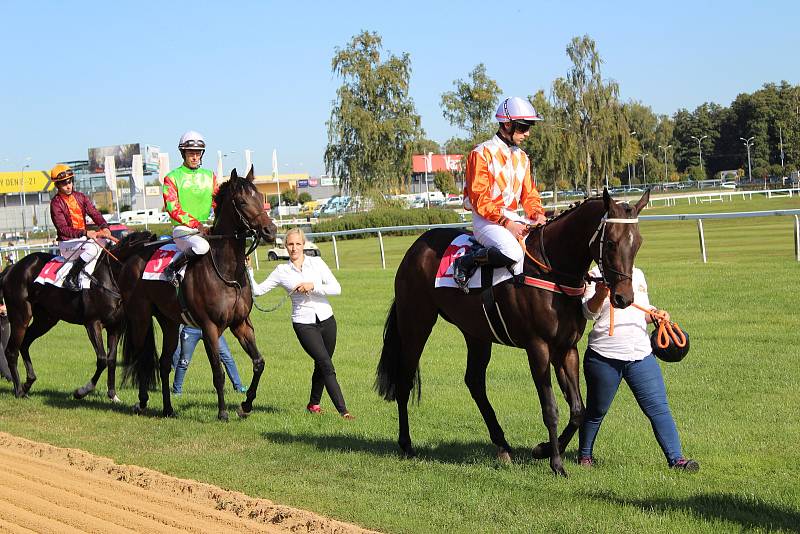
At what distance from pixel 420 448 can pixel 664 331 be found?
2230mm

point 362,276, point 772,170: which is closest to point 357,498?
point 362,276

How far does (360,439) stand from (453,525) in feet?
8.65

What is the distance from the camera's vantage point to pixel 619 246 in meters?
5.34

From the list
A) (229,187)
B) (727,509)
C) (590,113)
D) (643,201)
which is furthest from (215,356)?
(590,113)

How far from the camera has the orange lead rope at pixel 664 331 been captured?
18.6ft

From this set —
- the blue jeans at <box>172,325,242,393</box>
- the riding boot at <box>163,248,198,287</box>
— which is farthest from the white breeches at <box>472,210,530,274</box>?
the blue jeans at <box>172,325,242,393</box>

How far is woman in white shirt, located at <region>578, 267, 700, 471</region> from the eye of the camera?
5.73 m

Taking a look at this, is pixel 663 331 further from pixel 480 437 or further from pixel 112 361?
pixel 112 361

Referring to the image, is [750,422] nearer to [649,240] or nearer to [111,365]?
[111,365]

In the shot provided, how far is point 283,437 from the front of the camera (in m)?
7.68

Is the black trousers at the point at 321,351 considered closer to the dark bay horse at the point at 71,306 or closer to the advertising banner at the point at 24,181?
the dark bay horse at the point at 71,306

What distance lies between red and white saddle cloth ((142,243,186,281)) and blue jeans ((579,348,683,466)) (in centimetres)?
471

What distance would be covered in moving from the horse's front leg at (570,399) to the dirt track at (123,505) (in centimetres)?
173

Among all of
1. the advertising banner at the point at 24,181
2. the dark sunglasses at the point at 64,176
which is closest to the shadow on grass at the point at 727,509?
the dark sunglasses at the point at 64,176
